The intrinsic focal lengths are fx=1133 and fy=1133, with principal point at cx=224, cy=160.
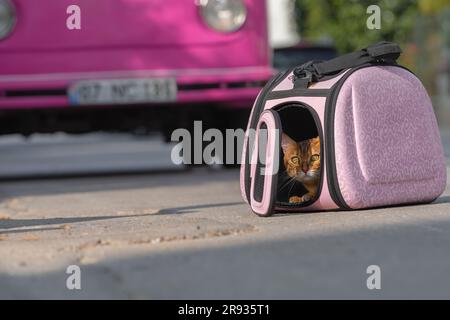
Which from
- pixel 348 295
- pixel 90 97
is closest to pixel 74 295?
pixel 348 295

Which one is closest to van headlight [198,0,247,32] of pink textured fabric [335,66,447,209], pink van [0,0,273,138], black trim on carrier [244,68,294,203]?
pink van [0,0,273,138]

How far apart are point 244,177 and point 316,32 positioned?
1982 centimetres

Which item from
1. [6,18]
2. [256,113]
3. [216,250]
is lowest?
[216,250]

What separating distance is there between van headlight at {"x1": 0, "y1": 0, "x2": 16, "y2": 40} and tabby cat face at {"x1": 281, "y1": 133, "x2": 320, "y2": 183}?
9.29 feet

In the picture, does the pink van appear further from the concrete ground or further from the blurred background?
the concrete ground

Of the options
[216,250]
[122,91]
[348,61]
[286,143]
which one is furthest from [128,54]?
[216,250]

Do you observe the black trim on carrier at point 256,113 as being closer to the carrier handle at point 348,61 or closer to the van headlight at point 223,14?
the carrier handle at point 348,61

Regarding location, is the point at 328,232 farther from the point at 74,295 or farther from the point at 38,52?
the point at 38,52

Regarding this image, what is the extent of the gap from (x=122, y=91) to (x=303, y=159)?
8.63 feet

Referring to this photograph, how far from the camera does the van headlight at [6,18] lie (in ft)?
22.4

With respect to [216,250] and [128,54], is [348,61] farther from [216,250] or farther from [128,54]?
[128,54]

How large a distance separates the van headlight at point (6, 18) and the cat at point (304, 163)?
2831mm

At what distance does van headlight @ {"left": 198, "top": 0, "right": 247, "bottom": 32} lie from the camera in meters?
6.96

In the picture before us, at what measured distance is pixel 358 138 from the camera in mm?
4230
